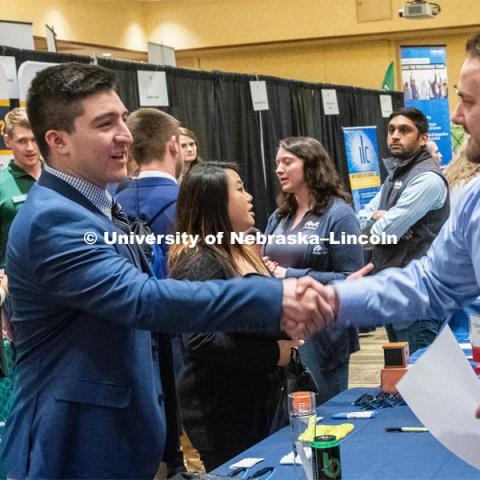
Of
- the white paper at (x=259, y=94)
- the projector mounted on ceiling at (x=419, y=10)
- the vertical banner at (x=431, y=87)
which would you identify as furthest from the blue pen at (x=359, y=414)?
the vertical banner at (x=431, y=87)

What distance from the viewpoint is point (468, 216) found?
185cm

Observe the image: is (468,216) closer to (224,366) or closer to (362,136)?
(224,366)

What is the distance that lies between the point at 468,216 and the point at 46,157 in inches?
37.1

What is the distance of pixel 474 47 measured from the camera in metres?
1.78

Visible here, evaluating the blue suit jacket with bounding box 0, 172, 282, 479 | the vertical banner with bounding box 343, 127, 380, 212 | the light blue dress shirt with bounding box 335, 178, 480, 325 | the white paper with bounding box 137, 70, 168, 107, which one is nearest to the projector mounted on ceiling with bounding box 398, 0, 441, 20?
the vertical banner with bounding box 343, 127, 380, 212

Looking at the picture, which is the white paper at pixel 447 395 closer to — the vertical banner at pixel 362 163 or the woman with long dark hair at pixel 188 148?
the woman with long dark hair at pixel 188 148

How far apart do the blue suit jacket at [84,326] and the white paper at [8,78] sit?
9.22 ft

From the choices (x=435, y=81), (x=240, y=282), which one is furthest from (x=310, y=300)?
(x=435, y=81)

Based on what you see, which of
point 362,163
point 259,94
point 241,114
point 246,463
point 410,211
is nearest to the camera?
point 246,463

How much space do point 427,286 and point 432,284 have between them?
1cm

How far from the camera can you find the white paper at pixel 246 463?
2.10 meters

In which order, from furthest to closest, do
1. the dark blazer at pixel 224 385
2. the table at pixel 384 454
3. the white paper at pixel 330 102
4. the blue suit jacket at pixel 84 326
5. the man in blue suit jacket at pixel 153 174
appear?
the white paper at pixel 330 102, the man in blue suit jacket at pixel 153 174, the dark blazer at pixel 224 385, the table at pixel 384 454, the blue suit jacket at pixel 84 326

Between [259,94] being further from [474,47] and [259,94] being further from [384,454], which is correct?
[474,47]

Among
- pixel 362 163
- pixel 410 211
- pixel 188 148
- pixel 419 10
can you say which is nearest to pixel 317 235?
pixel 410 211
